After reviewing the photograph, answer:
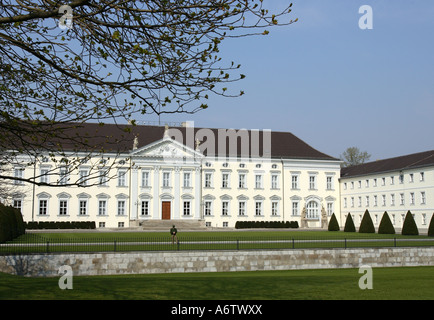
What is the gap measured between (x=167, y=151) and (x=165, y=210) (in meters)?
6.87

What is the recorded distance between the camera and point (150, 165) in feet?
186

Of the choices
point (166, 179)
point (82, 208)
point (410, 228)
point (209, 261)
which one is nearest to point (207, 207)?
point (166, 179)

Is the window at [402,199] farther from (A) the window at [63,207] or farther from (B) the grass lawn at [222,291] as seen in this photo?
(B) the grass lawn at [222,291]

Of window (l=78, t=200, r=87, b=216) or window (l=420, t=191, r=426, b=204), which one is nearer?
window (l=420, t=191, r=426, b=204)

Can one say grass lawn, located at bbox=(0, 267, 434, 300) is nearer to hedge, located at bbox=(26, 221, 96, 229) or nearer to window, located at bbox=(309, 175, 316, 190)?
hedge, located at bbox=(26, 221, 96, 229)

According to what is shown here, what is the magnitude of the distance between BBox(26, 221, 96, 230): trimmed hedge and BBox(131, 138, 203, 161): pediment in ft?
30.6

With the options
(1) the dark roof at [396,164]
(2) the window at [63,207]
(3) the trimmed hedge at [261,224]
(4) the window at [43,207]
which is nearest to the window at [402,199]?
(1) the dark roof at [396,164]

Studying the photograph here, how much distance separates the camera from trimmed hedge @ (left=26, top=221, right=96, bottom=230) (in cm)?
5062

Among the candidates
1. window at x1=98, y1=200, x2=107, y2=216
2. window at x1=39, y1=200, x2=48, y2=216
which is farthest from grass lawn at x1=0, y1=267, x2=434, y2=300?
window at x1=98, y1=200, x2=107, y2=216

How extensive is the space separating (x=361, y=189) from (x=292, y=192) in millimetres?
8675

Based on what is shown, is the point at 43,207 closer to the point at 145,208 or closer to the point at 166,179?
the point at 145,208

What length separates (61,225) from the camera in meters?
51.1
